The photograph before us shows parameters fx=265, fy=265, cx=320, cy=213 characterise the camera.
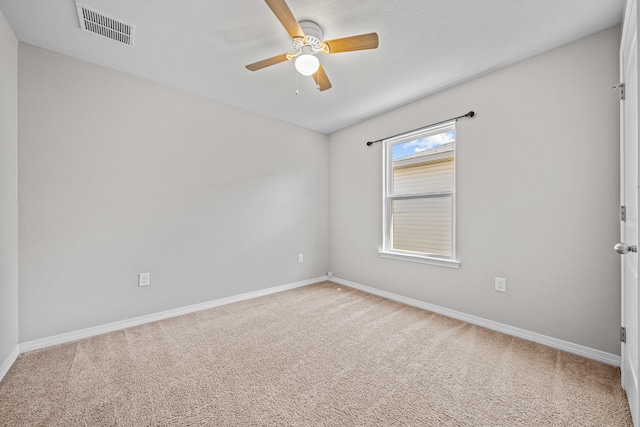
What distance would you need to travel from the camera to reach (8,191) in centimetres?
188

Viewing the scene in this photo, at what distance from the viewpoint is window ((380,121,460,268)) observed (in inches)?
114

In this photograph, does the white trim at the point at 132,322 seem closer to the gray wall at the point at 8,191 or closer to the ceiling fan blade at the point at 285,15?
the gray wall at the point at 8,191

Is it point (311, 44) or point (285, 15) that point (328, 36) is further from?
point (285, 15)

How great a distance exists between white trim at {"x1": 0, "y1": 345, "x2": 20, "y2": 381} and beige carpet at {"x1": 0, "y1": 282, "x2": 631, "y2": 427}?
0.04m

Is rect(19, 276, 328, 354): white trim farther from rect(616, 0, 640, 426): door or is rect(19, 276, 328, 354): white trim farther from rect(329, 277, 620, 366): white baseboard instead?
rect(616, 0, 640, 426): door

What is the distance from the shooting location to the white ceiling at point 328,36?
5.70ft

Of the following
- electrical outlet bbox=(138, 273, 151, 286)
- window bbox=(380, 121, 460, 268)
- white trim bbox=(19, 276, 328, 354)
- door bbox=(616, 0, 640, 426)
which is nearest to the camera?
door bbox=(616, 0, 640, 426)

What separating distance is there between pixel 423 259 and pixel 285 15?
263 centimetres

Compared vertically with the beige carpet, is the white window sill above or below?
above

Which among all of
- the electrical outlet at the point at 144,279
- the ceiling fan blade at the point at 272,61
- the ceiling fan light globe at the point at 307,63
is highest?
the ceiling fan blade at the point at 272,61

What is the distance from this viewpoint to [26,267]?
2076 mm

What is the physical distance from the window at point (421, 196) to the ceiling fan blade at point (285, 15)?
75.4 inches

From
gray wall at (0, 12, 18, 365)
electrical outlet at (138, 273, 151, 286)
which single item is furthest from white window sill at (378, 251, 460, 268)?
gray wall at (0, 12, 18, 365)

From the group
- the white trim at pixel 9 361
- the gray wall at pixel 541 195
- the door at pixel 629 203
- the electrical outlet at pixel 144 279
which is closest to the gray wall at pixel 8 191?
the white trim at pixel 9 361
